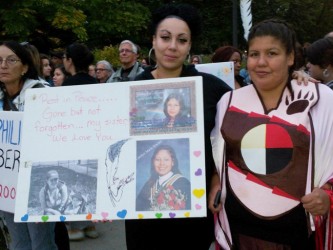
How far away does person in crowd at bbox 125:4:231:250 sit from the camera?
2453 mm

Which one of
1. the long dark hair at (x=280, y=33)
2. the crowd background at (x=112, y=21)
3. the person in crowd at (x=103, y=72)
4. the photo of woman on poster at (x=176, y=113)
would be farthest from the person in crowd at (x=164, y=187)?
the crowd background at (x=112, y=21)

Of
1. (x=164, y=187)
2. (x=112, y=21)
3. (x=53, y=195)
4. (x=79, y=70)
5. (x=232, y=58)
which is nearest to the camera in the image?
(x=164, y=187)

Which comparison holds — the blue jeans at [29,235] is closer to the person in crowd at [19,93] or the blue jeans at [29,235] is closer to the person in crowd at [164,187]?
the person in crowd at [19,93]

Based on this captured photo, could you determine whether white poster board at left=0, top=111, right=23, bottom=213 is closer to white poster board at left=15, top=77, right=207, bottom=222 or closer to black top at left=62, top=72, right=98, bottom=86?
white poster board at left=15, top=77, right=207, bottom=222

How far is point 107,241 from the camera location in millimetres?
4883

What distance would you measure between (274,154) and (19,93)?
192 centimetres

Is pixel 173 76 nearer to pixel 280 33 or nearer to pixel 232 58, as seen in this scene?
pixel 280 33

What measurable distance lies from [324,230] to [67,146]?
1.38 m

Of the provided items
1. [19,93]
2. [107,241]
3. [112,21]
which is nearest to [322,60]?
[19,93]

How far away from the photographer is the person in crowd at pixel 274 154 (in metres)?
2.12

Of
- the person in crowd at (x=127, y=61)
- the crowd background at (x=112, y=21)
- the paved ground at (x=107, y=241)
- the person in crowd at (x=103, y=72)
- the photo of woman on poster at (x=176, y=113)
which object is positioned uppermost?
the crowd background at (x=112, y=21)

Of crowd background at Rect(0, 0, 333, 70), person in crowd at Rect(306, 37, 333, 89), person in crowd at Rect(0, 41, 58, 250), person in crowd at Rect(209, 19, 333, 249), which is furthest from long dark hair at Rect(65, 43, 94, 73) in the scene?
crowd background at Rect(0, 0, 333, 70)

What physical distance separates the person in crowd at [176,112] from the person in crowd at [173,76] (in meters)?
0.13

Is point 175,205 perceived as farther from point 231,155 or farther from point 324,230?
point 324,230
